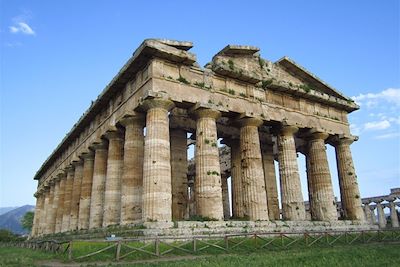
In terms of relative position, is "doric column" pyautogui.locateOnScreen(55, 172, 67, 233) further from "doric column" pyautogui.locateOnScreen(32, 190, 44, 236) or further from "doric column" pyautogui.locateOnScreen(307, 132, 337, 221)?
"doric column" pyautogui.locateOnScreen(307, 132, 337, 221)

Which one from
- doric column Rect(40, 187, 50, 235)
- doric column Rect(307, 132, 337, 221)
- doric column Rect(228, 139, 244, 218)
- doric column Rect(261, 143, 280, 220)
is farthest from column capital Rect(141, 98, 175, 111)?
doric column Rect(40, 187, 50, 235)

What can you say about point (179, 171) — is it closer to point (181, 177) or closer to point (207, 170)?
point (181, 177)

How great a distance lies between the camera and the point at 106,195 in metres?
21.5

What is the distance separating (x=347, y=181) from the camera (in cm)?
2573

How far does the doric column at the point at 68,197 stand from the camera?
98.2 ft

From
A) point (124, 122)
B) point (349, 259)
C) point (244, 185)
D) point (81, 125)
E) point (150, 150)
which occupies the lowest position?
point (349, 259)

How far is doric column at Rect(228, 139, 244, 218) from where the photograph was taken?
24.1 meters

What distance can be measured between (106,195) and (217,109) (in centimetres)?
914

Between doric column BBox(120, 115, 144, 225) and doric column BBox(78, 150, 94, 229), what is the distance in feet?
26.3

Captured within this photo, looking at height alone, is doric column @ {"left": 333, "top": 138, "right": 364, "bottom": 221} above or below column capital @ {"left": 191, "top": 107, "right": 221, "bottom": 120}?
below

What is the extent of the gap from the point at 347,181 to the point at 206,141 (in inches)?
523

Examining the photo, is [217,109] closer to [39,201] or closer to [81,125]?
[81,125]

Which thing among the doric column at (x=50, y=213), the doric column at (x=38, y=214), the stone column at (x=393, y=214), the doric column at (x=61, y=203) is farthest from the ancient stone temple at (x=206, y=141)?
the stone column at (x=393, y=214)

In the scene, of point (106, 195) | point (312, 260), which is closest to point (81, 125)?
point (106, 195)
